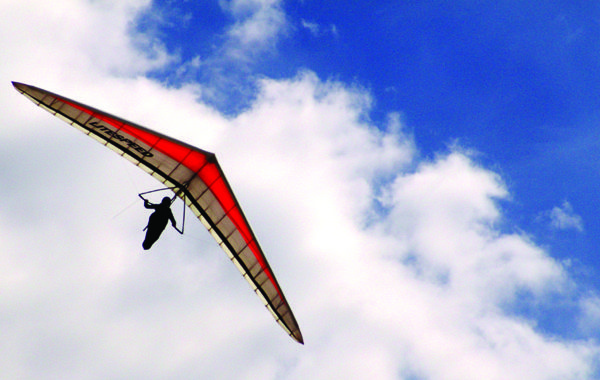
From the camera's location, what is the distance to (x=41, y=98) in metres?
13.3

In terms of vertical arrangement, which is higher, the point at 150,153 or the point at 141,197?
the point at 150,153

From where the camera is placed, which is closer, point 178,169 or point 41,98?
point 41,98

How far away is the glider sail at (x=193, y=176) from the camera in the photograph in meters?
13.1

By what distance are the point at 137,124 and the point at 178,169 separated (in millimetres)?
2293

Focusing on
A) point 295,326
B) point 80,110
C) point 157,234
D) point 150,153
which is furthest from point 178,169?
point 295,326

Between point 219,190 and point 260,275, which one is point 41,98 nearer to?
point 219,190

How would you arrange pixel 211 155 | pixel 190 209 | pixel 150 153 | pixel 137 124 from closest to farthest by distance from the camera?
pixel 137 124 → pixel 211 155 → pixel 150 153 → pixel 190 209

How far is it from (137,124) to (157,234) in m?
2.83

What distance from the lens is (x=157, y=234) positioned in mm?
13211

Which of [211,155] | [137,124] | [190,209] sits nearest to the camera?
[137,124]

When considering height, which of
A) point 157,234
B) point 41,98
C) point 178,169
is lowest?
point 157,234

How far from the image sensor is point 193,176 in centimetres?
1409

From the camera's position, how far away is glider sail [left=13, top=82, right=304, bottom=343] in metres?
13.1

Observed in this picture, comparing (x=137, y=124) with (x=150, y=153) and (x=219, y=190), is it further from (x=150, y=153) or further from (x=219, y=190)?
(x=219, y=190)
